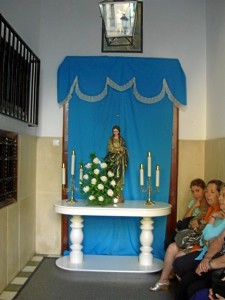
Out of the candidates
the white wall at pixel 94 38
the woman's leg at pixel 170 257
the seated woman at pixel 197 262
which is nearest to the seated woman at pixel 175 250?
the woman's leg at pixel 170 257

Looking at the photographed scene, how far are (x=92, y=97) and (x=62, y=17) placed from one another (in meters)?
1.15

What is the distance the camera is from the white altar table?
3.69 m

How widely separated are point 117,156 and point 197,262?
167 centimetres

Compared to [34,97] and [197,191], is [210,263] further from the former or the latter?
[34,97]

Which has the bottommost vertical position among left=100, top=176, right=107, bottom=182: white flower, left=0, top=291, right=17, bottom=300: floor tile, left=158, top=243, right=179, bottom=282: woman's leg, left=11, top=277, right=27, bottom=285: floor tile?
left=0, top=291, right=17, bottom=300: floor tile

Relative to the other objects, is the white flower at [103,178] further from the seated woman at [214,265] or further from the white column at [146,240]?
the seated woman at [214,265]

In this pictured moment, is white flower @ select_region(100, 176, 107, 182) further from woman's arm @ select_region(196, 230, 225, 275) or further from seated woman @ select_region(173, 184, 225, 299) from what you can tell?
woman's arm @ select_region(196, 230, 225, 275)

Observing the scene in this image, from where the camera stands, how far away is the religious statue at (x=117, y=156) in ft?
13.2

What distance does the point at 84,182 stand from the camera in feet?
13.3

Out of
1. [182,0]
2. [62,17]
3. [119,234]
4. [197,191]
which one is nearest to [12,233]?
[119,234]

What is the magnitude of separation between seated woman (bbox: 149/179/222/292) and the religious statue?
98cm

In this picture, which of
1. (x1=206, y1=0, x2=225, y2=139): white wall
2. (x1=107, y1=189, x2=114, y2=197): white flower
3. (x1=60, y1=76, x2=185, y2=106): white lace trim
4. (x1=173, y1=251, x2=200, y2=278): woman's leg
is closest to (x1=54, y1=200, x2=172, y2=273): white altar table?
(x1=107, y1=189, x2=114, y2=197): white flower

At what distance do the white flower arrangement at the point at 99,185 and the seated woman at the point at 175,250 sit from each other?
90 cm

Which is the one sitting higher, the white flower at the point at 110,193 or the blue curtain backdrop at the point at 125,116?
the blue curtain backdrop at the point at 125,116
